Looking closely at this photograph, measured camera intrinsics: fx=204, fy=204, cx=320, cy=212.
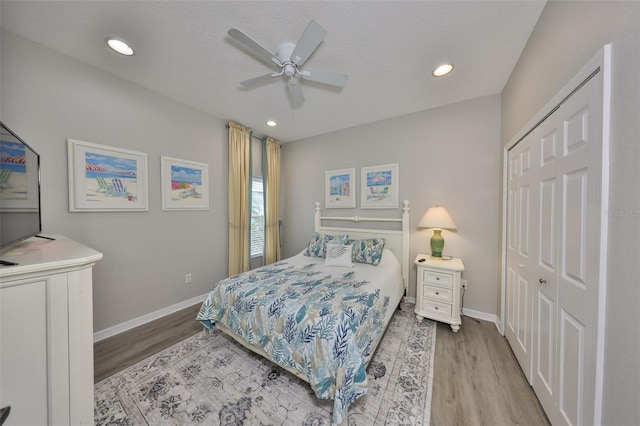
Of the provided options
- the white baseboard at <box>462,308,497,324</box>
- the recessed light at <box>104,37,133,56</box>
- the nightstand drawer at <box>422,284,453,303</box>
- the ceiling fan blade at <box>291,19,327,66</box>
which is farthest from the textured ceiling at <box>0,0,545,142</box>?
the white baseboard at <box>462,308,497,324</box>

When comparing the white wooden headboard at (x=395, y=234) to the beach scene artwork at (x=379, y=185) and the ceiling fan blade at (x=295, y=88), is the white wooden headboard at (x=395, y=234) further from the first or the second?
the ceiling fan blade at (x=295, y=88)

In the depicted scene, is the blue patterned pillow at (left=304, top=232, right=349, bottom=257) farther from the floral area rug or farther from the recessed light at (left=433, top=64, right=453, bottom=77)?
the recessed light at (left=433, top=64, right=453, bottom=77)

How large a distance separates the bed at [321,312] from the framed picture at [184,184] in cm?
140

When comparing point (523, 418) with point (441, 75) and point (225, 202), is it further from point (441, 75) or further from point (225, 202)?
point (225, 202)

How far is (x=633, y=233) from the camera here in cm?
79

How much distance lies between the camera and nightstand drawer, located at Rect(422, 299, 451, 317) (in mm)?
2324

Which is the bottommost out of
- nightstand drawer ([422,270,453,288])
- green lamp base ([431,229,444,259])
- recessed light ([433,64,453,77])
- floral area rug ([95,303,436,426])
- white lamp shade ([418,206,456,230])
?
floral area rug ([95,303,436,426])

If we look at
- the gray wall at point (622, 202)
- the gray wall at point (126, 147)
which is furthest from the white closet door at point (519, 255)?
the gray wall at point (126, 147)

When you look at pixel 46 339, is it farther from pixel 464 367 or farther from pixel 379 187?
pixel 379 187

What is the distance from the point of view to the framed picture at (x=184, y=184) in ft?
→ 8.66

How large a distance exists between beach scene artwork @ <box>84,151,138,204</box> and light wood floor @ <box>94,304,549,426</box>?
1502 mm

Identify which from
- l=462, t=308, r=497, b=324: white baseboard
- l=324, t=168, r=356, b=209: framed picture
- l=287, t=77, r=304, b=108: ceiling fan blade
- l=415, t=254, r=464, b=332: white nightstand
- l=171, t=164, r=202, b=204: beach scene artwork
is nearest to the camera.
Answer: l=287, t=77, r=304, b=108: ceiling fan blade

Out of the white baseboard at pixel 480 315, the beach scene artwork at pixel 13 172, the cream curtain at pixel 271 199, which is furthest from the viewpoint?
the cream curtain at pixel 271 199

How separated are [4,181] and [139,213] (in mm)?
1401
